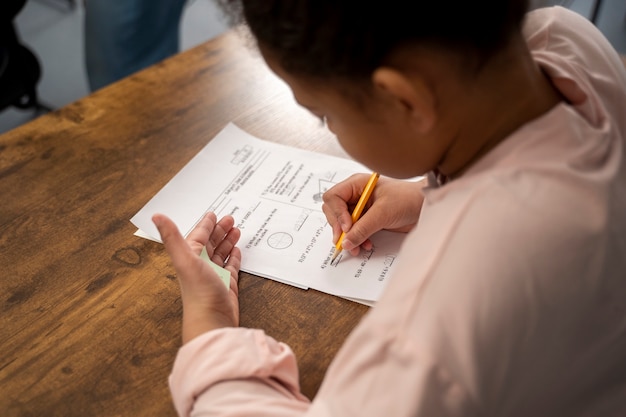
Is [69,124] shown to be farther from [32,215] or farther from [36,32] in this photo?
[36,32]

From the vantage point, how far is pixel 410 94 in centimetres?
46

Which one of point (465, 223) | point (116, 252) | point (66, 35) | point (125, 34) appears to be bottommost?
point (66, 35)

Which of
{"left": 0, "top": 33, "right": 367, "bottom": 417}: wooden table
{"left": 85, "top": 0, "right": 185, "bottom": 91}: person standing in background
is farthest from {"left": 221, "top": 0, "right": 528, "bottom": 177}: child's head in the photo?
{"left": 85, "top": 0, "right": 185, "bottom": 91}: person standing in background

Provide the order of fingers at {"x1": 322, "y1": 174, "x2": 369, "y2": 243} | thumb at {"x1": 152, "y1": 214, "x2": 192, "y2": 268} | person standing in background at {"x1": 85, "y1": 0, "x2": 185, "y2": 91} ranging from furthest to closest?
person standing in background at {"x1": 85, "y1": 0, "x2": 185, "y2": 91} < fingers at {"x1": 322, "y1": 174, "x2": 369, "y2": 243} < thumb at {"x1": 152, "y1": 214, "x2": 192, "y2": 268}

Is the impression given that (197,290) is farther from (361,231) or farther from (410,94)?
(410,94)

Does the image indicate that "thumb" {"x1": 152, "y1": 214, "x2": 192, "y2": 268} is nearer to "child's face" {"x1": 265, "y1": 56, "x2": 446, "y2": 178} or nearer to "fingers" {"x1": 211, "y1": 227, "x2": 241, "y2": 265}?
"fingers" {"x1": 211, "y1": 227, "x2": 241, "y2": 265}

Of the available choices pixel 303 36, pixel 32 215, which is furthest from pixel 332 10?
pixel 32 215

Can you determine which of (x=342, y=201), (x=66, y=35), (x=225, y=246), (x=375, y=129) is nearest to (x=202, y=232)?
(x=225, y=246)

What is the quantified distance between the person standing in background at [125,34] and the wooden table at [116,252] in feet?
1.55

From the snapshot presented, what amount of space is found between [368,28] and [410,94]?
57mm

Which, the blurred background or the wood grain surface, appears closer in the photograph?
the wood grain surface

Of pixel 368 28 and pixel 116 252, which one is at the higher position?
pixel 368 28

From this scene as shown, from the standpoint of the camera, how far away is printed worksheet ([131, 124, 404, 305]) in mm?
715

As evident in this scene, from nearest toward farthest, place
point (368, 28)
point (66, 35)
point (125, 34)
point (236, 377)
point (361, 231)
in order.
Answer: point (368, 28) → point (236, 377) → point (361, 231) → point (125, 34) → point (66, 35)
